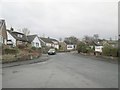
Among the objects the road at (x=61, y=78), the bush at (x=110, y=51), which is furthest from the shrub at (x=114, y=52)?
the road at (x=61, y=78)

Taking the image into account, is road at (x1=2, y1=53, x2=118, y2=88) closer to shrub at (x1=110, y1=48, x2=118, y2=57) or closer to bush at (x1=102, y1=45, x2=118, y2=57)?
shrub at (x1=110, y1=48, x2=118, y2=57)

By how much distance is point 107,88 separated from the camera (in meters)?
7.94

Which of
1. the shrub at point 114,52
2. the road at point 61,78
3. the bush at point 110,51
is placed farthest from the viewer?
the bush at point 110,51

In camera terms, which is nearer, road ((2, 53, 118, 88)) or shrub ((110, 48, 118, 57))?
road ((2, 53, 118, 88))

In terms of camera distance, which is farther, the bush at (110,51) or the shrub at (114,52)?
the bush at (110,51)

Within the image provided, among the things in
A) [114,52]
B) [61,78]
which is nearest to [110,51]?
[114,52]

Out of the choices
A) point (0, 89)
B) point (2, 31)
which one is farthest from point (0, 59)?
point (2, 31)

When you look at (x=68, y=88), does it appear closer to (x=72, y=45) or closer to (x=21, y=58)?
(x=21, y=58)

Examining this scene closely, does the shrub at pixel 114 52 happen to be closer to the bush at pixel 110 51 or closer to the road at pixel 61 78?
the bush at pixel 110 51

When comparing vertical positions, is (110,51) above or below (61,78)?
above

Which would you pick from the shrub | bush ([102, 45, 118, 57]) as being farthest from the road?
bush ([102, 45, 118, 57])

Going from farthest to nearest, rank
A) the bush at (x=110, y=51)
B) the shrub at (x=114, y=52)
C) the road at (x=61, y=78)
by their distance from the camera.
→ 1. the bush at (x=110, y=51)
2. the shrub at (x=114, y=52)
3. the road at (x=61, y=78)

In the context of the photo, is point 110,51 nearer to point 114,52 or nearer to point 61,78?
point 114,52

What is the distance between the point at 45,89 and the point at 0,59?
15020 mm
